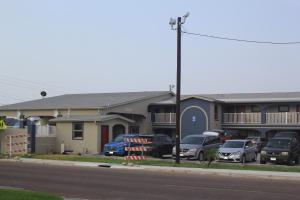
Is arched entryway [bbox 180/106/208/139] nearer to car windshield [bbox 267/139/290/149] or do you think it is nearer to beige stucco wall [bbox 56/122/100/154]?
beige stucco wall [bbox 56/122/100/154]

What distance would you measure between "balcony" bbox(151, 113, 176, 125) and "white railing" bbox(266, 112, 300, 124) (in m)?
9.51

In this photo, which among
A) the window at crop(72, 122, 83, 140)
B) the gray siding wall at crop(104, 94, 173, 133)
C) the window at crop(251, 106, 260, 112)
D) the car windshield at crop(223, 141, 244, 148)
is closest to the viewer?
the car windshield at crop(223, 141, 244, 148)

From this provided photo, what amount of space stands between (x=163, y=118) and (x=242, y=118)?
8.15 m

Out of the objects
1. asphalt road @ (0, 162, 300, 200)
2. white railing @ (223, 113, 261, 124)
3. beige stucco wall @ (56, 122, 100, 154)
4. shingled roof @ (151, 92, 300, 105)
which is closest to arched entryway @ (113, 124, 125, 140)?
beige stucco wall @ (56, 122, 100, 154)

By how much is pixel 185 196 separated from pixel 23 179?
23.0 ft

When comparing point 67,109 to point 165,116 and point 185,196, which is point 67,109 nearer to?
point 165,116

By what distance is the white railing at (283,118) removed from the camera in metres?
48.8

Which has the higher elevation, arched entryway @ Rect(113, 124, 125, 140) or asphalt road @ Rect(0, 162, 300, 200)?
arched entryway @ Rect(113, 124, 125, 140)

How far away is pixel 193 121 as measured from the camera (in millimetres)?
52344

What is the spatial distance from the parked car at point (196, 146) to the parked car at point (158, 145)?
2.42m

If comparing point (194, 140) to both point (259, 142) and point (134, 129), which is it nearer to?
point (259, 142)

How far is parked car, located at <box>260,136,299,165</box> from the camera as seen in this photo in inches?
1220

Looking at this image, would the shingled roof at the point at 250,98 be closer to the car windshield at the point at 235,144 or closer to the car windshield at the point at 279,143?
the car windshield at the point at 235,144

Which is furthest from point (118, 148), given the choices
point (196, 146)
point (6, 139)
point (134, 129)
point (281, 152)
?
point (134, 129)
